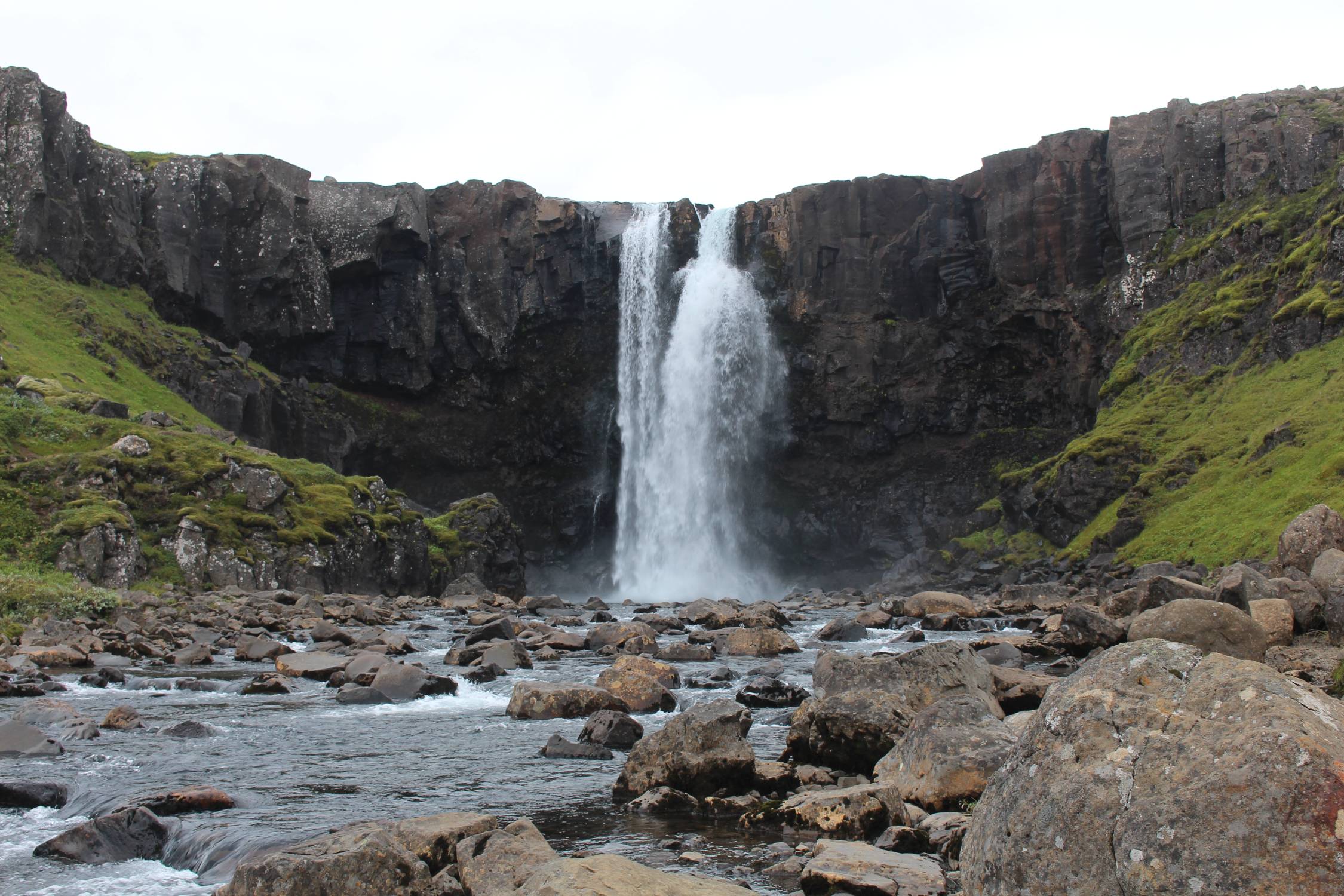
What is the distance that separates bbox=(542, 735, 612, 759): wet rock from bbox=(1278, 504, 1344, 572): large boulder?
17043mm

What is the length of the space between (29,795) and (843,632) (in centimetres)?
1925

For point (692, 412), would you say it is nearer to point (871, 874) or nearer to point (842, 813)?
point (842, 813)

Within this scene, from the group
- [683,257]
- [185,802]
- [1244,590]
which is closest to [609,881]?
[185,802]

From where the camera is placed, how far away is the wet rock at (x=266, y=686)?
1587cm

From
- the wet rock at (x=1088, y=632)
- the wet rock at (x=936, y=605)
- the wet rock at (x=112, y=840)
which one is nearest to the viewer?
the wet rock at (x=112, y=840)

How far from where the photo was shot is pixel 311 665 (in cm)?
1802

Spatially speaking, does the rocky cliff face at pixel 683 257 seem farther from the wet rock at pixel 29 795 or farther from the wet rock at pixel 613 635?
the wet rock at pixel 29 795

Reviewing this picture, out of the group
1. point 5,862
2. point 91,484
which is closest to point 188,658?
point 5,862

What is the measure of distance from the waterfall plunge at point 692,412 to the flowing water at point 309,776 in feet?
139

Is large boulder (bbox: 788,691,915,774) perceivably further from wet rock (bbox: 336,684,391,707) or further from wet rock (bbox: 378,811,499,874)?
wet rock (bbox: 336,684,391,707)

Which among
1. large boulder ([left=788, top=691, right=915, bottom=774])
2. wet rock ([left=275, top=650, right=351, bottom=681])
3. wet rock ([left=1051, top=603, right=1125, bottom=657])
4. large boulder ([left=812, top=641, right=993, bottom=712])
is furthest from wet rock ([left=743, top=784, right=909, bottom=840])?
wet rock ([left=275, top=650, right=351, bottom=681])

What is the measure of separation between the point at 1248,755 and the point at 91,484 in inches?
1377

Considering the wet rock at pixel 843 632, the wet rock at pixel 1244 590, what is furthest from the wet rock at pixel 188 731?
the wet rock at pixel 843 632

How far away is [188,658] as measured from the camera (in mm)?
19047
